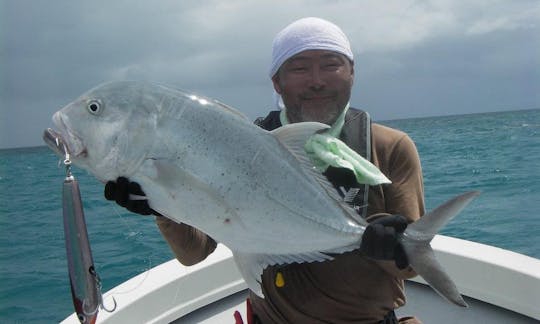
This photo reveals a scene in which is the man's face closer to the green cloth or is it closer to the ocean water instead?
the green cloth

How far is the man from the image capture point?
2404mm

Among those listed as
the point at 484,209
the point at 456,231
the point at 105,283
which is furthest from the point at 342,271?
the point at 484,209

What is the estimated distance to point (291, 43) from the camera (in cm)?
253

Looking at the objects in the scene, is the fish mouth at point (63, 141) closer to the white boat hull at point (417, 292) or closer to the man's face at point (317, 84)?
the man's face at point (317, 84)

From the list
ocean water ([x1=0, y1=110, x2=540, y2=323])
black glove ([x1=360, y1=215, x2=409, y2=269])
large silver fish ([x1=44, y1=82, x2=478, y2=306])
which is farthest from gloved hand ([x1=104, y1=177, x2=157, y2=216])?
ocean water ([x1=0, y1=110, x2=540, y2=323])

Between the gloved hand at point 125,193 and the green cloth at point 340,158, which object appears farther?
the green cloth at point 340,158

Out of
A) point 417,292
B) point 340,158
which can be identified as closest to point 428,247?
point 340,158

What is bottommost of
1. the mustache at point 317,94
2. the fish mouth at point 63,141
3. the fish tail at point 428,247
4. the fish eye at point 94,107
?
the fish tail at point 428,247

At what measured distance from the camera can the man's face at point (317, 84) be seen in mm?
2508

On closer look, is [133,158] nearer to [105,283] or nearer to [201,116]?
[201,116]

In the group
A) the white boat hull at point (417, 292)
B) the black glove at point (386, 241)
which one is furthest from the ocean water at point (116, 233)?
the black glove at point (386, 241)

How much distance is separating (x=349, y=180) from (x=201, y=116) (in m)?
0.89

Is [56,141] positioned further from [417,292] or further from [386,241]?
[417,292]

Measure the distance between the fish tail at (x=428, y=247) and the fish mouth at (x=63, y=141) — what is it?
1406 mm
